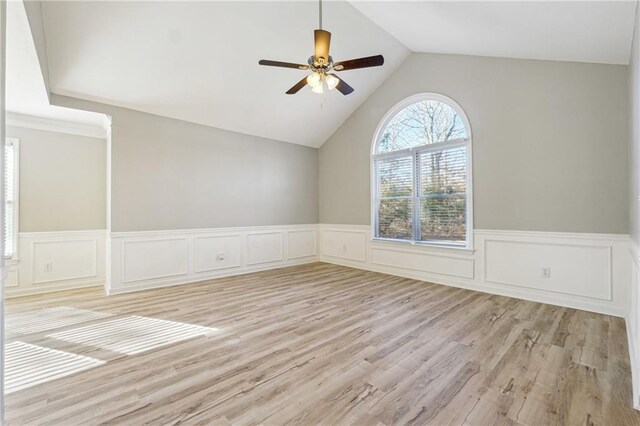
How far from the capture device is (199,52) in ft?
11.8

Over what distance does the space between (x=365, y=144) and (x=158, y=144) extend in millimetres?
3513

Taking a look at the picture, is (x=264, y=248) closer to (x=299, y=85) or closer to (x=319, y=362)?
(x=299, y=85)

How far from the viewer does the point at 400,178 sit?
16.8 feet

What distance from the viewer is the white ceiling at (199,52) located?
302 centimetres

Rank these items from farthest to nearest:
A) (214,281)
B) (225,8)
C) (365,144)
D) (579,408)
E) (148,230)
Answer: (365,144)
(214,281)
(148,230)
(225,8)
(579,408)

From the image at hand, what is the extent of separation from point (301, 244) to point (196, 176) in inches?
98.7

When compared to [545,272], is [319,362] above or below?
below

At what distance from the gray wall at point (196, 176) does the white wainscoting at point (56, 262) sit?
102cm

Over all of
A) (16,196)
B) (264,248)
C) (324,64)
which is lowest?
(264,248)

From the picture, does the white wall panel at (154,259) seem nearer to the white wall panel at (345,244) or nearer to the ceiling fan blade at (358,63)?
the white wall panel at (345,244)

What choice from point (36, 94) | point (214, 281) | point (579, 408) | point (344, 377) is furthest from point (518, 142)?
point (36, 94)

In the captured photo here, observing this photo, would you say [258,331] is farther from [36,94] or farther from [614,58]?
Answer: [614,58]

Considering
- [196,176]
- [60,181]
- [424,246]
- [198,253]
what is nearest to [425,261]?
[424,246]

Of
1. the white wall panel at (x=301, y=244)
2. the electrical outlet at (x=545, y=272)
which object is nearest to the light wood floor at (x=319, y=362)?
the electrical outlet at (x=545, y=272)
